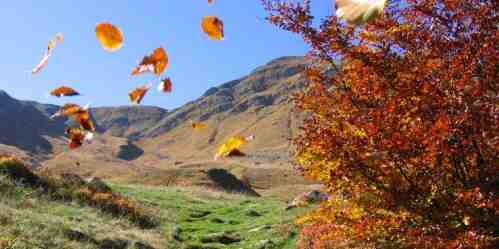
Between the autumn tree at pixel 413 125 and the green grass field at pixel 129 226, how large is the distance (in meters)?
6.52

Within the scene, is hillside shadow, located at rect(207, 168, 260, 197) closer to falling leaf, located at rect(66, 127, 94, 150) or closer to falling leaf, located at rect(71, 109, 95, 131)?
falling leaf, located at rect(66, 127, 94, 150)

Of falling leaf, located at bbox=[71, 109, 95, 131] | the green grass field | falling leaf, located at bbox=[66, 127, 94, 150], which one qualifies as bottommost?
the green grass field

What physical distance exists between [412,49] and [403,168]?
228cm

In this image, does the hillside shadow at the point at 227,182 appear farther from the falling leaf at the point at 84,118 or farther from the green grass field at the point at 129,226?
the falling leaf at the point at 84,118

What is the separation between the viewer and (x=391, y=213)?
31.1ft

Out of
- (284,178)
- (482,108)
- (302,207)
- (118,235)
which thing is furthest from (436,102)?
(284,178)

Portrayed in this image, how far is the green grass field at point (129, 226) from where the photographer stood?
40.2ft

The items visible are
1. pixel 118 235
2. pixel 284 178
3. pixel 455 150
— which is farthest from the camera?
pixel 284 178

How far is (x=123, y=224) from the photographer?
58.7 feet

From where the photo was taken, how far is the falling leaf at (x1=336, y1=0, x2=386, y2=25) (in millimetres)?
996

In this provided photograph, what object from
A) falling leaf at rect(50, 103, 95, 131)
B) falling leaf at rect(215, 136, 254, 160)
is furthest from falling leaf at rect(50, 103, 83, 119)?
falling leaf at rect(215, 136, 254, 160)

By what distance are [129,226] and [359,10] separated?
1808 cm

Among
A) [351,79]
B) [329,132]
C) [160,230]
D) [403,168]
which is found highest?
[351,79]

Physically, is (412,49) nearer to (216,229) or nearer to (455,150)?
(455,150)
